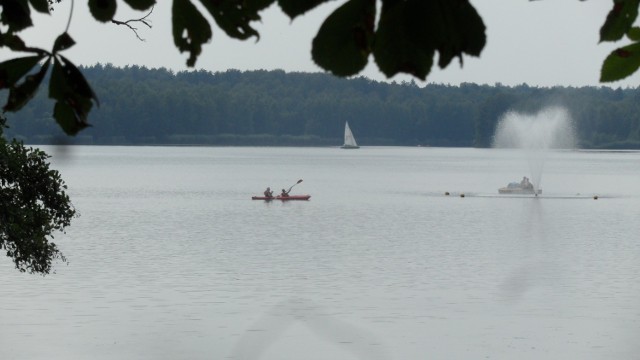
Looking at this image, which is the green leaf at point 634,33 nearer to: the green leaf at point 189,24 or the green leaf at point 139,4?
the green leaf at point 189,24

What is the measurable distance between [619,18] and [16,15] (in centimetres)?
113

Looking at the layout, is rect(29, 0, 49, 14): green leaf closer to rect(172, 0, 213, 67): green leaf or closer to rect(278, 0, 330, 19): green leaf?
rect(172, 0, 213, 67): green leaf

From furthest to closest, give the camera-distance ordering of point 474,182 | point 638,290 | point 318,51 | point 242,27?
point 474,182
point 638,290
point 242,27
point 318,51

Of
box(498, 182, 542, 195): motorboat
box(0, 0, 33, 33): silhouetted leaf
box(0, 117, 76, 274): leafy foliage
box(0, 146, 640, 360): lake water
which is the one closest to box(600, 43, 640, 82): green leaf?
box(0, 0, 33, 33): silhouetted leaf

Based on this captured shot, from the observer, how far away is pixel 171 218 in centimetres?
8069

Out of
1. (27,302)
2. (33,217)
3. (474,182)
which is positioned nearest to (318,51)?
(33,217)

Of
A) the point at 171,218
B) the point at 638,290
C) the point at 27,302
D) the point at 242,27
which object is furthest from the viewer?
the point at 171,218

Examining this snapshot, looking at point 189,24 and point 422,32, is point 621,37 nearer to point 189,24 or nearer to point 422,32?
point 422,32

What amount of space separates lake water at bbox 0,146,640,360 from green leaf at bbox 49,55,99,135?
30.7 meters

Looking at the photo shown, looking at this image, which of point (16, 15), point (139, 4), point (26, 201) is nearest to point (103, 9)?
point (139, 4)

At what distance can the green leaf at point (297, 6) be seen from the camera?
2.08m

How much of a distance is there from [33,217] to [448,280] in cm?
2818

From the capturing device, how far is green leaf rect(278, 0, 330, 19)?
2.08 metres

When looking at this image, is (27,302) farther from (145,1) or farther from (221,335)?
(145,1)
